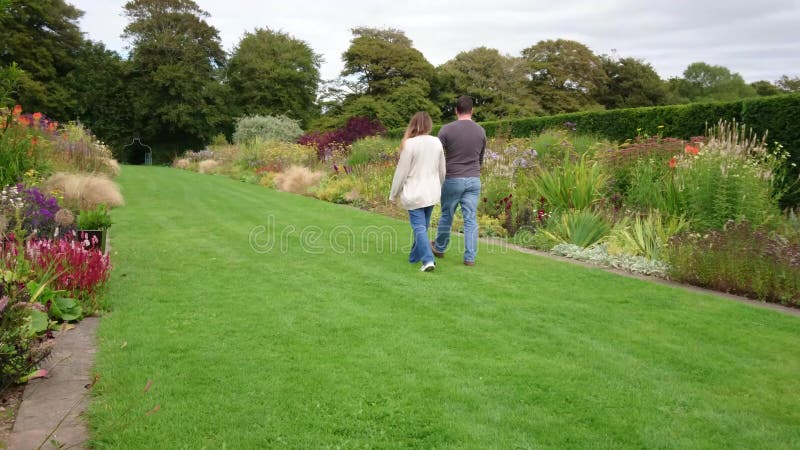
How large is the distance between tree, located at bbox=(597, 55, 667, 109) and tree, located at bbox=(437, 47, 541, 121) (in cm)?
735

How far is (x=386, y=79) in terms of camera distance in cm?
3825

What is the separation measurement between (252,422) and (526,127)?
14.1 metres

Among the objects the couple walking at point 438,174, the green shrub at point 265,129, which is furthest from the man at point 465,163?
the green shrub at point 265,129

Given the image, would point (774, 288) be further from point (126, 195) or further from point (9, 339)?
point (126, 195)

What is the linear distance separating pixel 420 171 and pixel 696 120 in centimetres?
700

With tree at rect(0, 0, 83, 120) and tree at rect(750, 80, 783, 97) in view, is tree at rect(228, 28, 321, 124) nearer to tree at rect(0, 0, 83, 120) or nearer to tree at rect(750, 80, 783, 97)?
tree at rect(0, 0, 83, 120)

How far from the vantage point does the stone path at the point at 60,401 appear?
2367 millimetres

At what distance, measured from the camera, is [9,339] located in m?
2.79

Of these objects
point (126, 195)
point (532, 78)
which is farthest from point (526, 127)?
point (532, 78)

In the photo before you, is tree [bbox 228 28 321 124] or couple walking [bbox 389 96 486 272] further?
tree [bbox 228 28 321 124]

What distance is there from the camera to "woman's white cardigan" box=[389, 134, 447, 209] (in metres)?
5.74

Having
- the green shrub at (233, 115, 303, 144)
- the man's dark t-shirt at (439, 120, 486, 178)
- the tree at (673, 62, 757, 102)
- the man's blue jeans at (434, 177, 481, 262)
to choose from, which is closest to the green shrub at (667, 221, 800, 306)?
the man's blue jeans at (434, 177, 481, 262)

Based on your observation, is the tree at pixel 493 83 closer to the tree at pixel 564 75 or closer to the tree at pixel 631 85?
the tree at pixel 564 75

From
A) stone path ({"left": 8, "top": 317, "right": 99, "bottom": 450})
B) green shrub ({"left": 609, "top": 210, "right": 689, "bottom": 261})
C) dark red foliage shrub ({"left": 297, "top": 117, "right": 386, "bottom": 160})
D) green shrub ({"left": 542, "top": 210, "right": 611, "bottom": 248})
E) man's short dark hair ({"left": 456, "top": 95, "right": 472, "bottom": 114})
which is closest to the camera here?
stone path ({"left": 8, "top": 317, "right": 99, "bottom": 450})
